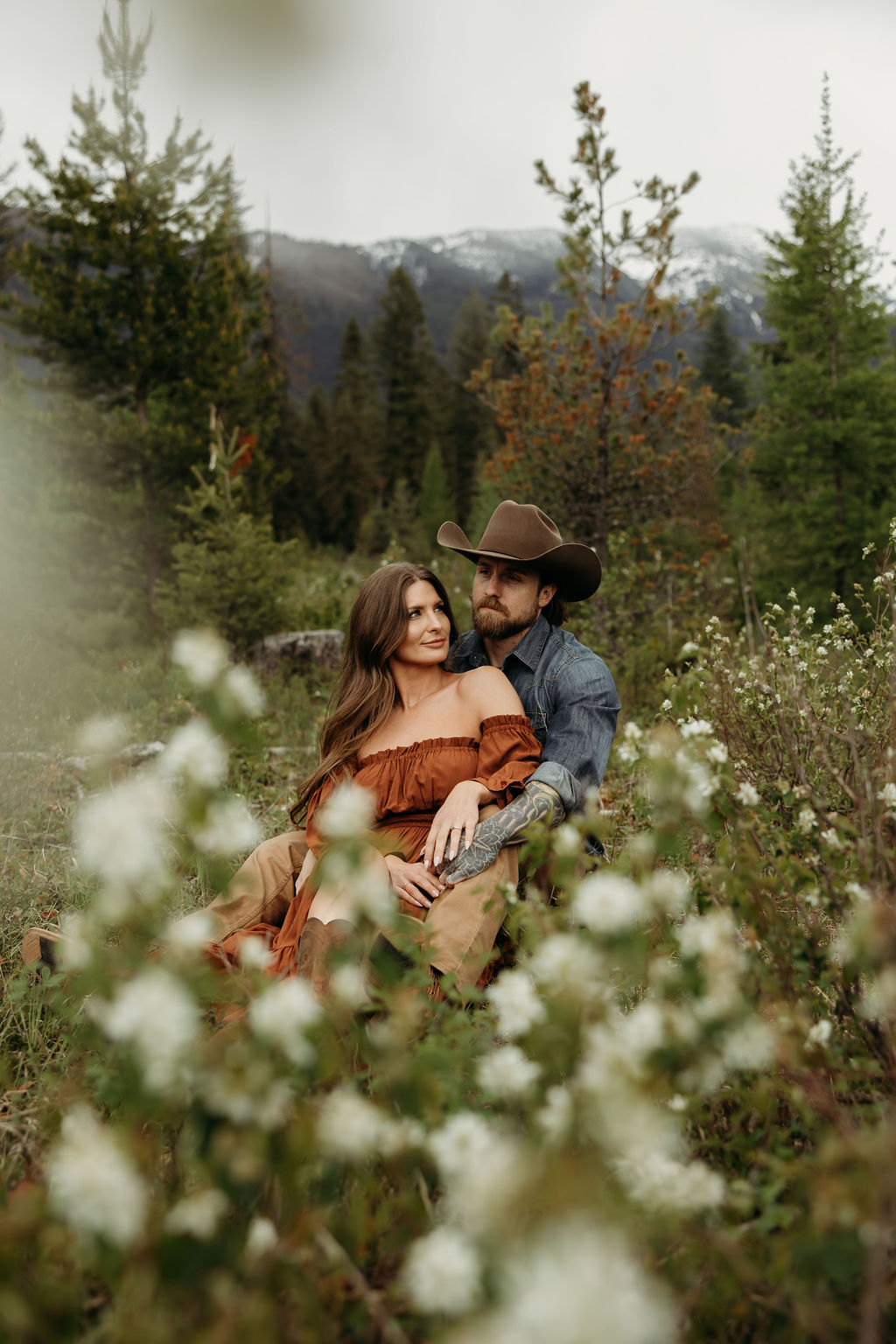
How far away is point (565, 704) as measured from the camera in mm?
3291

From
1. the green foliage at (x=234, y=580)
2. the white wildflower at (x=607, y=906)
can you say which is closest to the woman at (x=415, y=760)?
the white wildflower at (x=607, y=906)

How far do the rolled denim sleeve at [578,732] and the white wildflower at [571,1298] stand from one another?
2011mm

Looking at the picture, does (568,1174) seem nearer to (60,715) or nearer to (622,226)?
(60,715)

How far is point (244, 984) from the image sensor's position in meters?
1.37

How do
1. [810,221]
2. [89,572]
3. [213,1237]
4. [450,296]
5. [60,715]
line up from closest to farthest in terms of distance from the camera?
[213,1237]
[60,715]
[810,221]
[89,572]
[450,296]

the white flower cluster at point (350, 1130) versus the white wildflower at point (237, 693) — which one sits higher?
the white wildflower at point (237, 693)

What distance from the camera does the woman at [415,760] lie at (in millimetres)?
2607

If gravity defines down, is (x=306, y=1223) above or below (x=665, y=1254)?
above

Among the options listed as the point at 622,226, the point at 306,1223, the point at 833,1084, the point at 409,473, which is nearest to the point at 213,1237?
the point at 306,1223

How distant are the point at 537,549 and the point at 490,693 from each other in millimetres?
Result: 786

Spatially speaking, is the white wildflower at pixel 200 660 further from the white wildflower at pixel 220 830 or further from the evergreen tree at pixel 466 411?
the evergreen tree at pixel 466 411

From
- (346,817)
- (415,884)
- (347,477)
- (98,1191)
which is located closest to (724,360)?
(347,477)

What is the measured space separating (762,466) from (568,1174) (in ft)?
39.8

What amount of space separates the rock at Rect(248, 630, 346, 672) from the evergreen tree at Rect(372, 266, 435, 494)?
25048mm
